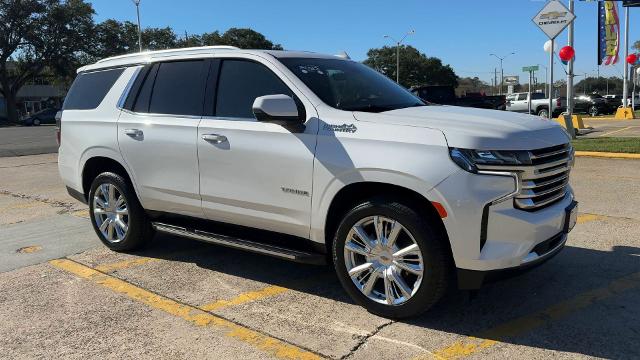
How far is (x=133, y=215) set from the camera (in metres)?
5.46

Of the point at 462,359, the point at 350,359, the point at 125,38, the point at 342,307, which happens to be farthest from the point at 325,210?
the point at 125,38

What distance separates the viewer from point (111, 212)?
568cm

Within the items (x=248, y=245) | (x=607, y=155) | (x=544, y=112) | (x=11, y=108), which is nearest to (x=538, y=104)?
(x=544, y=112)

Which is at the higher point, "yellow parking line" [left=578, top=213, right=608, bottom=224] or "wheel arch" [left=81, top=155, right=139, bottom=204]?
"wheel arch" [left=81, top=155, right=139, bottom=204]

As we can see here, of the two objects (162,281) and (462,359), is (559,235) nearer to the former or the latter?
(462,359)

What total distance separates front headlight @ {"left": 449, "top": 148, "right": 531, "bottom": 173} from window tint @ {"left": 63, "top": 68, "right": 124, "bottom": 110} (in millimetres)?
3663

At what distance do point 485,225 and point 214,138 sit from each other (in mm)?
2245

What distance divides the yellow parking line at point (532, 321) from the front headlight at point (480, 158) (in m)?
1.06

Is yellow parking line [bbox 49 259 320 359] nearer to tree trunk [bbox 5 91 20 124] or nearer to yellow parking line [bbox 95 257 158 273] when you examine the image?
yellow parking line [bbox 95 257 158 273]

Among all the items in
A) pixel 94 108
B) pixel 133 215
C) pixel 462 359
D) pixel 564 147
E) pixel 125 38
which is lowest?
pixel 462 359

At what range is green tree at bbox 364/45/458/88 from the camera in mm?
105375

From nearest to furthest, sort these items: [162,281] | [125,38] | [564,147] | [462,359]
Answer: [462,359]
[564,147]
[162,281]
[125,38]

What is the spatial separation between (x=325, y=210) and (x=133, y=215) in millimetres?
2332

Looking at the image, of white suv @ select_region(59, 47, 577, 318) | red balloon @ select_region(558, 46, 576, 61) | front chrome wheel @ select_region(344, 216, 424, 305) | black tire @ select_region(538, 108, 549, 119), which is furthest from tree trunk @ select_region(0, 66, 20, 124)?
Answer: front chrome wheel @ select_region(344, 216, 424, 305)
